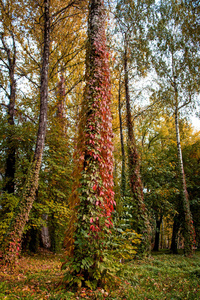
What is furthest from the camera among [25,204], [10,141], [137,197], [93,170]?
[137,197]

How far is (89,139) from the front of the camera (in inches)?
116

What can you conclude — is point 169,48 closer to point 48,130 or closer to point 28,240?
point 48,130

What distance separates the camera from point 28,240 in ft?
22.1

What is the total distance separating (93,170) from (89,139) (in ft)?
1.62

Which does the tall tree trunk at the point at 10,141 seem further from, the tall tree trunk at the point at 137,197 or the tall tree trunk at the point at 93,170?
the tall tree trunk at the point at 137,197

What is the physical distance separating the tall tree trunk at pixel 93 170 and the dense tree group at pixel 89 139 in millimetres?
16

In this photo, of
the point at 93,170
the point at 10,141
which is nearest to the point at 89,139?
the point at 93,170

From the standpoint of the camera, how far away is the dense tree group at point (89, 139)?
2830 millimetres

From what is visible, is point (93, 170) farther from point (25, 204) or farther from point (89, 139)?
point (25, 204)

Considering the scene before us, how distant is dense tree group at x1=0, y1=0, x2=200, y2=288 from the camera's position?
9.29 feet

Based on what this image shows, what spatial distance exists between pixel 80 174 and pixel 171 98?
802cm

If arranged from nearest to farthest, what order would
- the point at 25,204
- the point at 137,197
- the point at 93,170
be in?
the point at 93,170
the point at 25,204
the point at 137,197

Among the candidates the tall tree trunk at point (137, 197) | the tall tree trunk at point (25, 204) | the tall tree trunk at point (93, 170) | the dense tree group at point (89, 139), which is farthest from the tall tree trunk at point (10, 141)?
the tall tree trunk at point (137, 197)

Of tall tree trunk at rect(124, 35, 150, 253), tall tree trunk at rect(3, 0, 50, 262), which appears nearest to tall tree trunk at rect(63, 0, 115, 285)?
tall tree trunk at rect(3, 0, 50, 262)
